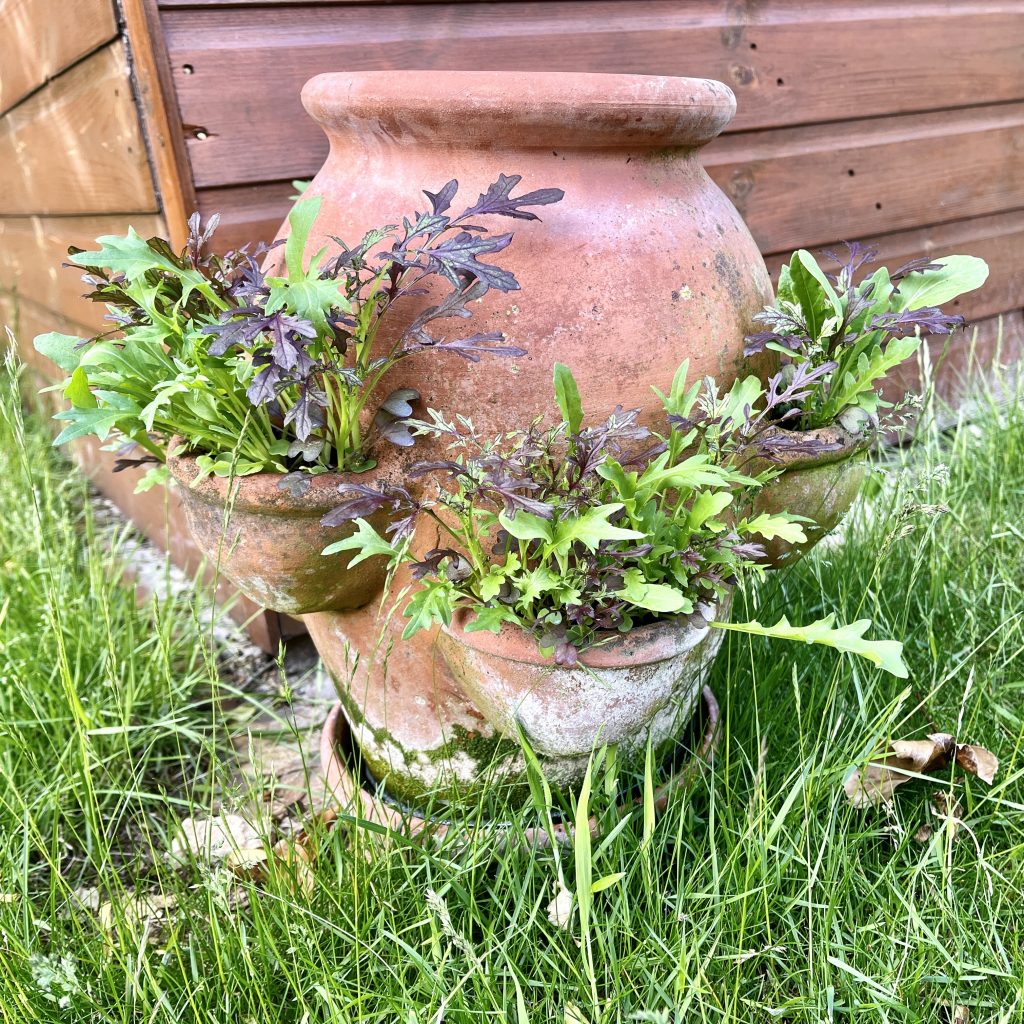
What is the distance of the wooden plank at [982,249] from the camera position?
9.89ft

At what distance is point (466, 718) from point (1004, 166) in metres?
3.12

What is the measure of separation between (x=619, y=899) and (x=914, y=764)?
59 cm

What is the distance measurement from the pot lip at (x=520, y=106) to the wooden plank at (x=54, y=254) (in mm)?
804

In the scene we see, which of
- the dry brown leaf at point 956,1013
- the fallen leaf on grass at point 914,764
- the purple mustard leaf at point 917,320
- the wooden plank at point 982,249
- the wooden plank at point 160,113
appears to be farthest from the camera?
the wooden plank at point 982,249

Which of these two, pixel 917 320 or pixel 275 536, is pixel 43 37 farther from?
pixel 917 320

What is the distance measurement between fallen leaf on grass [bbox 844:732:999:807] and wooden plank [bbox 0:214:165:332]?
5.52 ft

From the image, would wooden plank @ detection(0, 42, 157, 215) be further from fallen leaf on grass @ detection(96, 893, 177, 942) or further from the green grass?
fallen leaf on grass @ detection(96, 893, 177, 942)

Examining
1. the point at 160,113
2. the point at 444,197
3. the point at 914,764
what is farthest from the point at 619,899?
the point at 160,113

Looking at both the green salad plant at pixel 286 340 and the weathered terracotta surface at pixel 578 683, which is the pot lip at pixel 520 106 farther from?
the weathered terracotta surface at pixel 578 683

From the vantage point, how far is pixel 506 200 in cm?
109

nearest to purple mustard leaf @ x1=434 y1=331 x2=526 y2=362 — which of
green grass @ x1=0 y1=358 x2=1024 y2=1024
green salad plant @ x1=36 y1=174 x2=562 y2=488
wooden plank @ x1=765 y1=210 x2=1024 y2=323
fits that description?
green salad plant @ x1=36 y1=174 x2=562 y2=488

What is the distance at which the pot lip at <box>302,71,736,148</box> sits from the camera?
112 centimetres

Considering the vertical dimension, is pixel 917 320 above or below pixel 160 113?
below

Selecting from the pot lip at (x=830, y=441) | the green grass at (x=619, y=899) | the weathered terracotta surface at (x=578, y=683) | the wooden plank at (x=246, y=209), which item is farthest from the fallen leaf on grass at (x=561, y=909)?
Answer: the wooden plank at (x=246, y=209)
